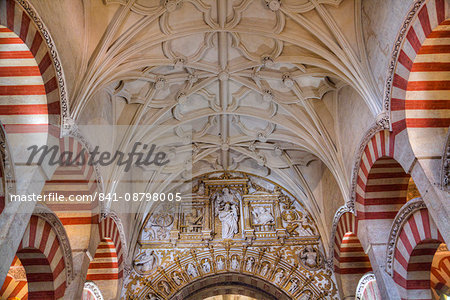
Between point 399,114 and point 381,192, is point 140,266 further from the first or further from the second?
point 399,114

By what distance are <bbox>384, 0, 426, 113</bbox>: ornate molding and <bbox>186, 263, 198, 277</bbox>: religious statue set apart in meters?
5.88

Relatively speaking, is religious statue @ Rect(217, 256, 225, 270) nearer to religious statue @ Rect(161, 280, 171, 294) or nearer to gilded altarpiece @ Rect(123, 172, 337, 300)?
gilded altarpiece @ Rect(123, 172, 337, 300)

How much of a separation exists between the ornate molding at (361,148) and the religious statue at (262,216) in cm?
285

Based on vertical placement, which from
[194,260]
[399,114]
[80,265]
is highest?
[399,114]

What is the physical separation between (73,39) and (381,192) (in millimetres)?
6204

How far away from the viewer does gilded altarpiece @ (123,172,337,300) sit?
8.95m

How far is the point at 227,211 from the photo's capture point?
10.2 m

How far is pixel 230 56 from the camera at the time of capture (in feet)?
26.9

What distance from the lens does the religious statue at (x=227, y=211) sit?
9.79 m

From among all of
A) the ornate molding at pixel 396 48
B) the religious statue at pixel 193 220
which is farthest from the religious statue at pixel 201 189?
the ornate molding at pixel 396 48

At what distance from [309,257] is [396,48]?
5692 mm

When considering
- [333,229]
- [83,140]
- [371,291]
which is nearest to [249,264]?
[333,229]

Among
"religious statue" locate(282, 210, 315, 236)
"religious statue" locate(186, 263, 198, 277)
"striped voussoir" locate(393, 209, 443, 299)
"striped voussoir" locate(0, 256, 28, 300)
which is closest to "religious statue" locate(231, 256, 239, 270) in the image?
"religious statue" locate(186, 263, 198, 277)

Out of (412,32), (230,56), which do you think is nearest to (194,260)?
(230,56)
